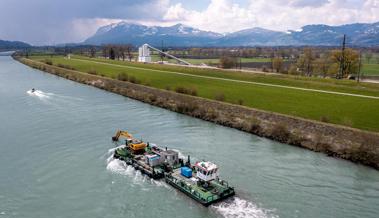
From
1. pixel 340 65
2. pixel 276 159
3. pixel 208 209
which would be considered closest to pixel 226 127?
pixel 276 159

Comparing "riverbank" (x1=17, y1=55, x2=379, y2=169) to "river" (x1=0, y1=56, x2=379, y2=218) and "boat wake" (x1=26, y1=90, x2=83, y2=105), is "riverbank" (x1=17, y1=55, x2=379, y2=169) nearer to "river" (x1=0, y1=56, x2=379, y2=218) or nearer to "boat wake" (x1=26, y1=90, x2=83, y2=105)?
"river" (x1=0, y1=56, x2=379, y2=218)

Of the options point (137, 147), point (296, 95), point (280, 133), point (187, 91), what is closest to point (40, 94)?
point (187, 91)

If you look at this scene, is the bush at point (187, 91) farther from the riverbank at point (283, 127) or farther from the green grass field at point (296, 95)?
the green grass field at point (296, 95)

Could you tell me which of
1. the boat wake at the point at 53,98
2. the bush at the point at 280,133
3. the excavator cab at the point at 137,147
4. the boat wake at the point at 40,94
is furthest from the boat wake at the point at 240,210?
the boat wake at the point at 40,94

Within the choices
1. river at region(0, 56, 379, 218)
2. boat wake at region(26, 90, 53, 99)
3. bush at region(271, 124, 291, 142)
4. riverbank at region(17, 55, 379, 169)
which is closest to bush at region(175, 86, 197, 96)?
riverbank at region(17, 55, 379, 169)

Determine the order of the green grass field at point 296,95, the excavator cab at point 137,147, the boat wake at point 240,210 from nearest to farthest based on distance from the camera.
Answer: the boat wake at point 240,210, the excavator cab at point 137,147, the green grass field at point 296,95

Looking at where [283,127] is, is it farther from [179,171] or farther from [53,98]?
[53,98]
